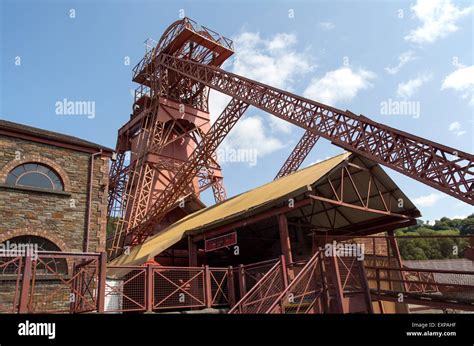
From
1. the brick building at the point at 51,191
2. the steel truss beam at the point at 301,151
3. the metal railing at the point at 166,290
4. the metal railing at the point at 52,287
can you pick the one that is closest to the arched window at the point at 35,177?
the brick building at the point at 51,191

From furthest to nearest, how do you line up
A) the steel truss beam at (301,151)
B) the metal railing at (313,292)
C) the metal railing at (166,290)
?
the steel truss beam at (301,151), the metal railing at (166,290), the metal railing at (313,292)

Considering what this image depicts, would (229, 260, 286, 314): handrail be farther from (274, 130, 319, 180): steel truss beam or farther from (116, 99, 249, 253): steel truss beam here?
(274, 130, 319, 180): steel truss beam

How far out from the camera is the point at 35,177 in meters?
13.8

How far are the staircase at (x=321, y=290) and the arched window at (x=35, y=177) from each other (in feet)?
29.8

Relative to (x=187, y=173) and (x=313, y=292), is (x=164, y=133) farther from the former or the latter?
(x=313, y=292)

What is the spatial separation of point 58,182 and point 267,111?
9669 millimetres

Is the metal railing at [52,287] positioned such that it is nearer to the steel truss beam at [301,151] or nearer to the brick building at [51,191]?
the brick building at [51,191]

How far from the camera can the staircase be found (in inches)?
353

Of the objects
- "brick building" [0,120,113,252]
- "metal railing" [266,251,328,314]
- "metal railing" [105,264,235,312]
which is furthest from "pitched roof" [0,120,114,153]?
"metal railing" [266,251,328,314]

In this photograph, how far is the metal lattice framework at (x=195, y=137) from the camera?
12.6 meters

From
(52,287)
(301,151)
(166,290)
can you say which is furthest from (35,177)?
(301,151)

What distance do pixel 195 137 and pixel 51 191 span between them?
1582 centimetres
